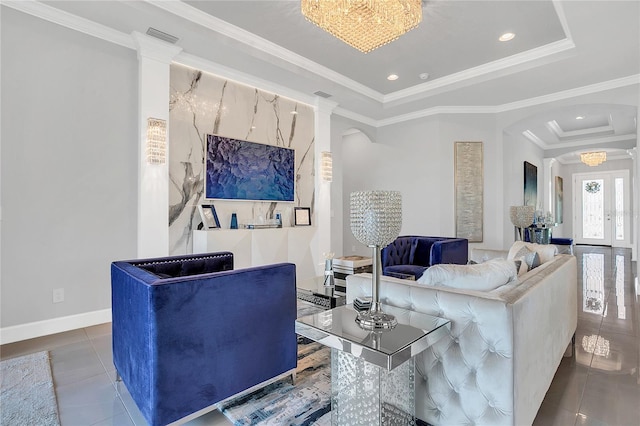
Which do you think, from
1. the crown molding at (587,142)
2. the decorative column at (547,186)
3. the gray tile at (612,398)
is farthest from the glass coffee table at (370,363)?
the decorative column at (547,186)

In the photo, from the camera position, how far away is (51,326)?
2984mm

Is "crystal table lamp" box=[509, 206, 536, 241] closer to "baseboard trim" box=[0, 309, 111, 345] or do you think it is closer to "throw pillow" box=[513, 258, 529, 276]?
"throw pillow" box=[513, 258, 529, 276]

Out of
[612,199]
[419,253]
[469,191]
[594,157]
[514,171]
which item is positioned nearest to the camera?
[419,253]

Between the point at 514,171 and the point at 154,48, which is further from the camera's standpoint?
the point at 514,171

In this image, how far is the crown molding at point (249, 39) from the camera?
122 inches

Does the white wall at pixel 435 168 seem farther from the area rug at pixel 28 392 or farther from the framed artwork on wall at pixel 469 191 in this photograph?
the area rug at pixel 28 392

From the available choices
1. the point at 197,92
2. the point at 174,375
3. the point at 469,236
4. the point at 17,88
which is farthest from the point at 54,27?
the point at 469,236

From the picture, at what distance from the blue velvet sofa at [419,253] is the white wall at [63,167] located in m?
3.03

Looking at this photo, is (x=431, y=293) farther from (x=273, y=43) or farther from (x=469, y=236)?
(x=469, y=236)

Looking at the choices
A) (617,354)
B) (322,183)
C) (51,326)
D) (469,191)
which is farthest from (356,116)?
(51,326)

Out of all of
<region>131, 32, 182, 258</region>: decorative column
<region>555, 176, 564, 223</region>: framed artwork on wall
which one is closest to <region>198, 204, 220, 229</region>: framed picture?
<region>131, 32, 182, 258</region>: decorative column

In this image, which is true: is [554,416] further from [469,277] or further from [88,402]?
[88,402]

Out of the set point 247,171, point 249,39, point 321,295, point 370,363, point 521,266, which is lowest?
point 321,295

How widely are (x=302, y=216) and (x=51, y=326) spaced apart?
10.5 ft
